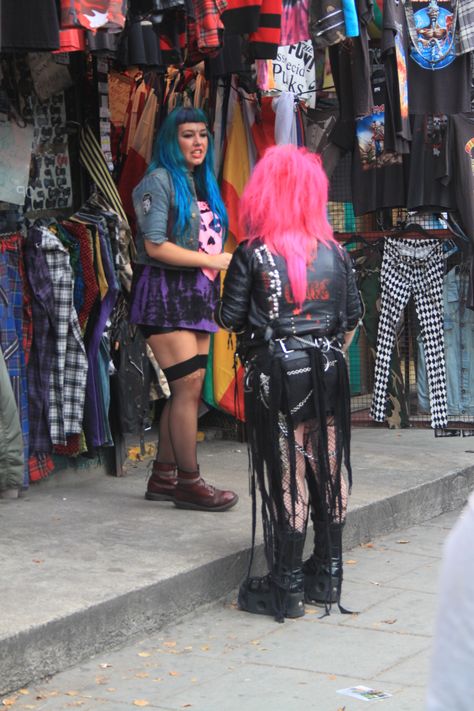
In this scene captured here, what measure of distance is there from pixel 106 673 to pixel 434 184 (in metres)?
5.19

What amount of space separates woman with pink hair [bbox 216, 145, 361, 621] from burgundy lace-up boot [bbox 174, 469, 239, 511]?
1022mm

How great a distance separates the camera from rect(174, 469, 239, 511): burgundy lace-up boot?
248 inches

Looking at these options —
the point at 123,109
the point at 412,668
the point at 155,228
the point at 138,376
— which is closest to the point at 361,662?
the point at 412,668

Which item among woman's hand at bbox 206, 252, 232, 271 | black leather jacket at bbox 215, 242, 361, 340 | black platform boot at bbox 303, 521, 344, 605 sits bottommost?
black platform boot at bbox 303, 521, 344, 605

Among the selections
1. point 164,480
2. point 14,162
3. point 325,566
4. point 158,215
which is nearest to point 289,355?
point 325,566

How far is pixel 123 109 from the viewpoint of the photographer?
309 inches

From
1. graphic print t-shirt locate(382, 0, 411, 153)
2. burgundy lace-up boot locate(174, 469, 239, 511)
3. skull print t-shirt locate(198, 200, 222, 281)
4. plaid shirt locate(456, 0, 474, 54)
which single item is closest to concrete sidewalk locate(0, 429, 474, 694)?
burgundy lace-up boot locate(174, 469, 239, 511)

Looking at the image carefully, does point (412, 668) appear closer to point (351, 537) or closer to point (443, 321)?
point (351, 537)

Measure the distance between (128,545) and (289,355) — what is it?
1239 mm

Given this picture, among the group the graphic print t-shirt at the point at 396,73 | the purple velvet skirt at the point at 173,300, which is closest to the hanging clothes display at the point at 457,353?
the graphic print t-shirt at the point at 396,73

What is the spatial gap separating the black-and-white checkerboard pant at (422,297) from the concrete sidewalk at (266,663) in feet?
10.7

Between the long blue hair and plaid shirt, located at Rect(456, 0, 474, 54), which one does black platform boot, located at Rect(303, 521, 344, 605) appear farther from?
plaid shirt, located at Rect(456, 0, 474, 54)

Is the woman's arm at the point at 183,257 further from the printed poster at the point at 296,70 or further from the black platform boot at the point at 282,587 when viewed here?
the printed poster at the point at 296,70

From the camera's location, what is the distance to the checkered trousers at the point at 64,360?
6.65 metres
